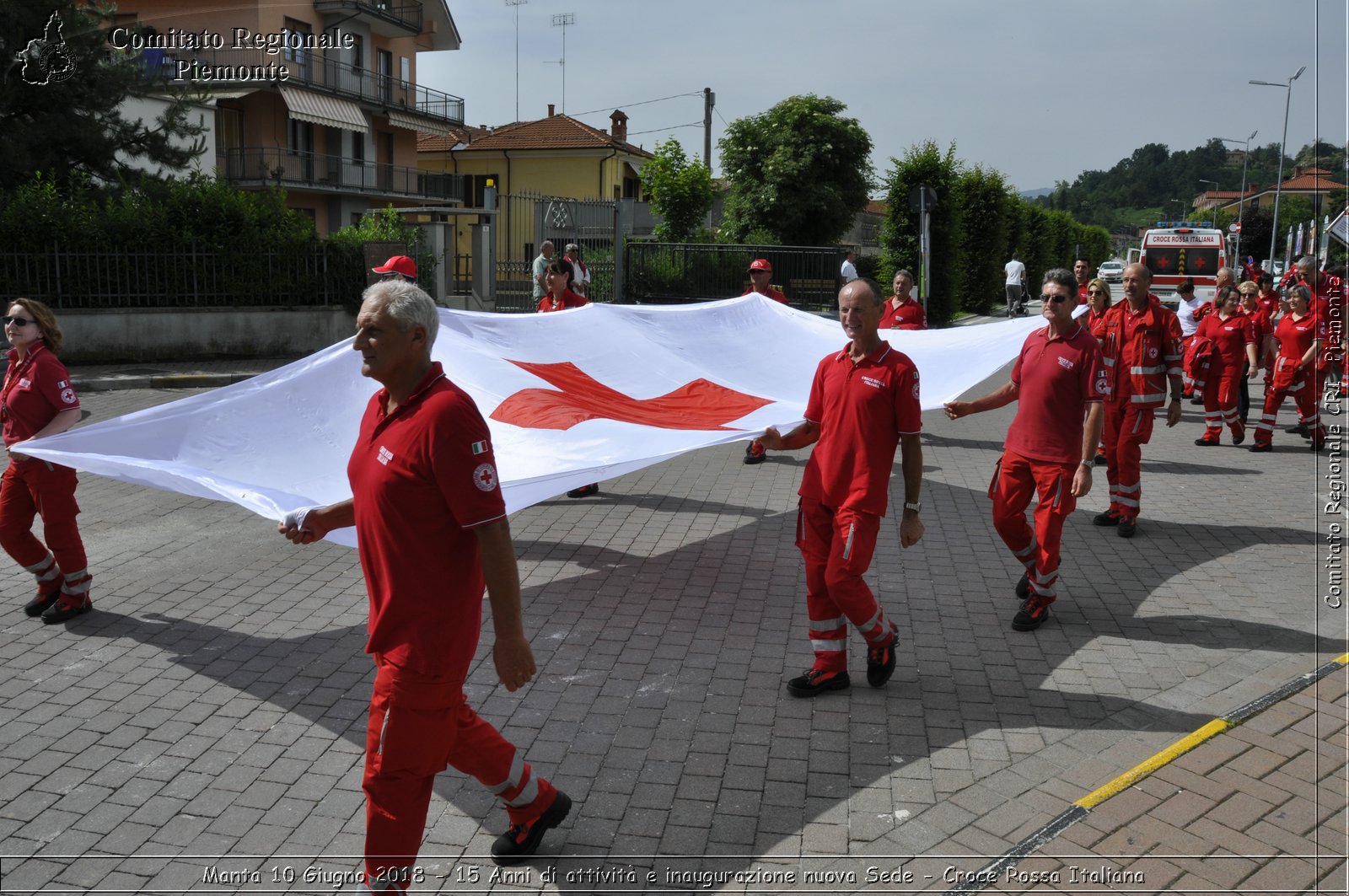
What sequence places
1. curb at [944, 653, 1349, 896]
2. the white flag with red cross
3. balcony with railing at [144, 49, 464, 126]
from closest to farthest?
curb at [944, 653, 1349, 896] < the white flag with red cross < balcony with railing at [144, 49, 464, 126]

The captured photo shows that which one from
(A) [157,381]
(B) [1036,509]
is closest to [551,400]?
(B) [1036,509]

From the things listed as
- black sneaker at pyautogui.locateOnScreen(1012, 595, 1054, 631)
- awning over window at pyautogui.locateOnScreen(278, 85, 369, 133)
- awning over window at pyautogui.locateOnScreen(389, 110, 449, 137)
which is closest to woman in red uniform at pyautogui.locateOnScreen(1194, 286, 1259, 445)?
black sneaker at pyautogui.locateOnScreen(1012, 595, 1054, 631)

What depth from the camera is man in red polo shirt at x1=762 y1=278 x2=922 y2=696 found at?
5.10 meters

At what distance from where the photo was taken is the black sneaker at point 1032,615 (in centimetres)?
A: 638

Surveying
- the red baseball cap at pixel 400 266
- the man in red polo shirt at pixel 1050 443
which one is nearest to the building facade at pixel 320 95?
the red baseball cap at pixel 400 266

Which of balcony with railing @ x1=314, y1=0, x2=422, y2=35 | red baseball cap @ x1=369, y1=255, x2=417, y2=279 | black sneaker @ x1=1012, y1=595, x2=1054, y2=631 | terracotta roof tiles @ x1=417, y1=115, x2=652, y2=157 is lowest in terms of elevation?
black sneaker @ x1=1012, y1=595, x2=1054, y2=631

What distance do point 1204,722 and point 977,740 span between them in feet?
3.81

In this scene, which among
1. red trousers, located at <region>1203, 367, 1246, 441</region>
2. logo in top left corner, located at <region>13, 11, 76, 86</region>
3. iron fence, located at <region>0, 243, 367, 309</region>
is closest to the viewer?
red trousers, located at <region>1203, 367, 1246, 441</region>

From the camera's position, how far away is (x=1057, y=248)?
53.2 metres

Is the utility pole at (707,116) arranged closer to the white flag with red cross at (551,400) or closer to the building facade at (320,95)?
the building facade at (320,95)

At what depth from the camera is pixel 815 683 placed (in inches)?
212

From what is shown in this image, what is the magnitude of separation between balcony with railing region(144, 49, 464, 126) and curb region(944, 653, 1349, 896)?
107ft

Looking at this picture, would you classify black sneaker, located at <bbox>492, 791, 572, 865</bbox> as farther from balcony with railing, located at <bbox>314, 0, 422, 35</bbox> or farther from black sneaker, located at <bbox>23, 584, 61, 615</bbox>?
balcony with railing, located at <bbox>314, 0, 422, 35</bbox>

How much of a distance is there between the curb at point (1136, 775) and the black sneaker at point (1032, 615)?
130 centimetres
